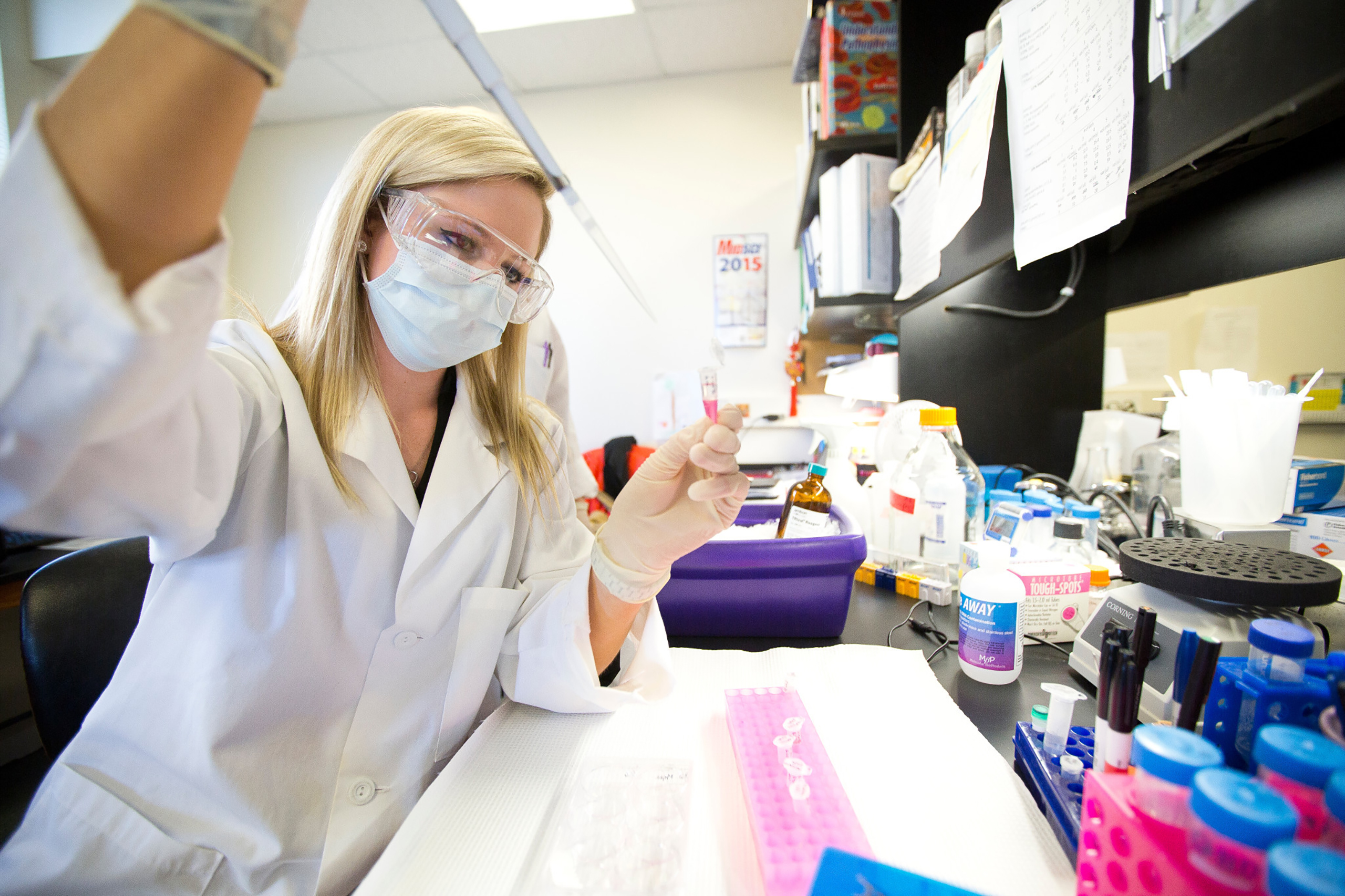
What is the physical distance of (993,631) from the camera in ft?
2.39

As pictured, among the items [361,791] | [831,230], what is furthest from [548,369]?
[361,791]

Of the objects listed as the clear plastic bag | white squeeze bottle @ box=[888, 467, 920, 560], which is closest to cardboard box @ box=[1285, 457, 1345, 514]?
white squeeze bottle @ box=[888, 467, 920, 560]

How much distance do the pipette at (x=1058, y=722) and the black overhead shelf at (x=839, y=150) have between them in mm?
1438

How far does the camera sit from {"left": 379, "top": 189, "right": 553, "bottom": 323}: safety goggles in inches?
30.8

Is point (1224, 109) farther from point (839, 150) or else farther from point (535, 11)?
point (535, 11)

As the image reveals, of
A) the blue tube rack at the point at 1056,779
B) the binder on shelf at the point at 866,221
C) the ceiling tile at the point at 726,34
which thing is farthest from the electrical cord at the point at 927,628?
the ceiling tile at the point at 726,34

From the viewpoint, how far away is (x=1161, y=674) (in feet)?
1.96

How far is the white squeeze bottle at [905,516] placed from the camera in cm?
111

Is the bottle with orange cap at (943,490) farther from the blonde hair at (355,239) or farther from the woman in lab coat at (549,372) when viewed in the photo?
the woman in lab coat at (549,372)

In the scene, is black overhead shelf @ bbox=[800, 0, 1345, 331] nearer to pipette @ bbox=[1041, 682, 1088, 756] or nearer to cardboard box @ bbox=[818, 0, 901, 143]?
pipette @ bbox=[1041, 682, 1088, 756]

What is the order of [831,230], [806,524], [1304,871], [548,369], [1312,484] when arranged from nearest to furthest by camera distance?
[1304,871], [1312,484], [806,524], [831,230], [548,369]

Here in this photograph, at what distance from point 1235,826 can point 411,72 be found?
3.57 metres

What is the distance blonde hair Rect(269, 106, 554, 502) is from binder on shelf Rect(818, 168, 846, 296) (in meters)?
1.02

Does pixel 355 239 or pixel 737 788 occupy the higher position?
pixel 355 239
